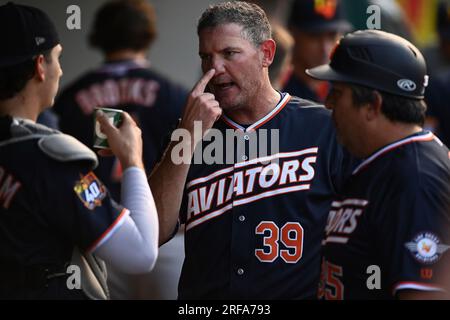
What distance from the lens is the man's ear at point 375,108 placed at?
3514 mm

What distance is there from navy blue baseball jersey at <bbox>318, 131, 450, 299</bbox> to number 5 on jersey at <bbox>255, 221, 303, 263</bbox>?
46 centimetres

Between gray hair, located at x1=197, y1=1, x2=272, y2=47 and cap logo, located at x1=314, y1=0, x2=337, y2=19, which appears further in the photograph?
cap logo, located at x1=314, y1=0, x2=337, y2=19

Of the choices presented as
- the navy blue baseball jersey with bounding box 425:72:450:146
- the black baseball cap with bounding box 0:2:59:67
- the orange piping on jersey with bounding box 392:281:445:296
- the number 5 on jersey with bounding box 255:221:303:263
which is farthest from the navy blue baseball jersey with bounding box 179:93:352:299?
the navy blue baseball jersey with bounding box 425:72:450:146

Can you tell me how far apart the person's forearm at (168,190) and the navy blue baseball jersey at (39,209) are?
0.52 metres

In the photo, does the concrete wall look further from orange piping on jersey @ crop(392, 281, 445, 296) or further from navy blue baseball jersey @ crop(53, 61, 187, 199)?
orange piping on jersey @ crop(392, 281, 445, 296)

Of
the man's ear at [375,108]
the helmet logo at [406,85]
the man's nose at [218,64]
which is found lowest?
the man's ear at [375,108]

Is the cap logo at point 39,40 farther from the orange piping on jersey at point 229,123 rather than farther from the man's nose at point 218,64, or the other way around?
the orange piping on jersey at point 229,123

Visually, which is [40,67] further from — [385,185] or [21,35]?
[385,185]

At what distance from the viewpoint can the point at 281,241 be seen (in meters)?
4.05

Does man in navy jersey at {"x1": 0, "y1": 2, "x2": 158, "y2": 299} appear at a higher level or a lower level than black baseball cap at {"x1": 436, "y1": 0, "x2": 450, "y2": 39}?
lower

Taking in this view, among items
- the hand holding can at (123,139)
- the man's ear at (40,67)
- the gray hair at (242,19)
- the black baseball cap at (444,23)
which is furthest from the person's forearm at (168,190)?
the black baseball cap at (444,23)

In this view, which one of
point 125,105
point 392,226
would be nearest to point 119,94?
point 125,105

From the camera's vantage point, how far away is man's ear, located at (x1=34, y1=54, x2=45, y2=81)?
11.8 ft

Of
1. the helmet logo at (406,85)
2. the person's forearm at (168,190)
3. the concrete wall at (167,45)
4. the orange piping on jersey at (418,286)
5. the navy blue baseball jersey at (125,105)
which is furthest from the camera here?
the concrete wall at (167,45)
